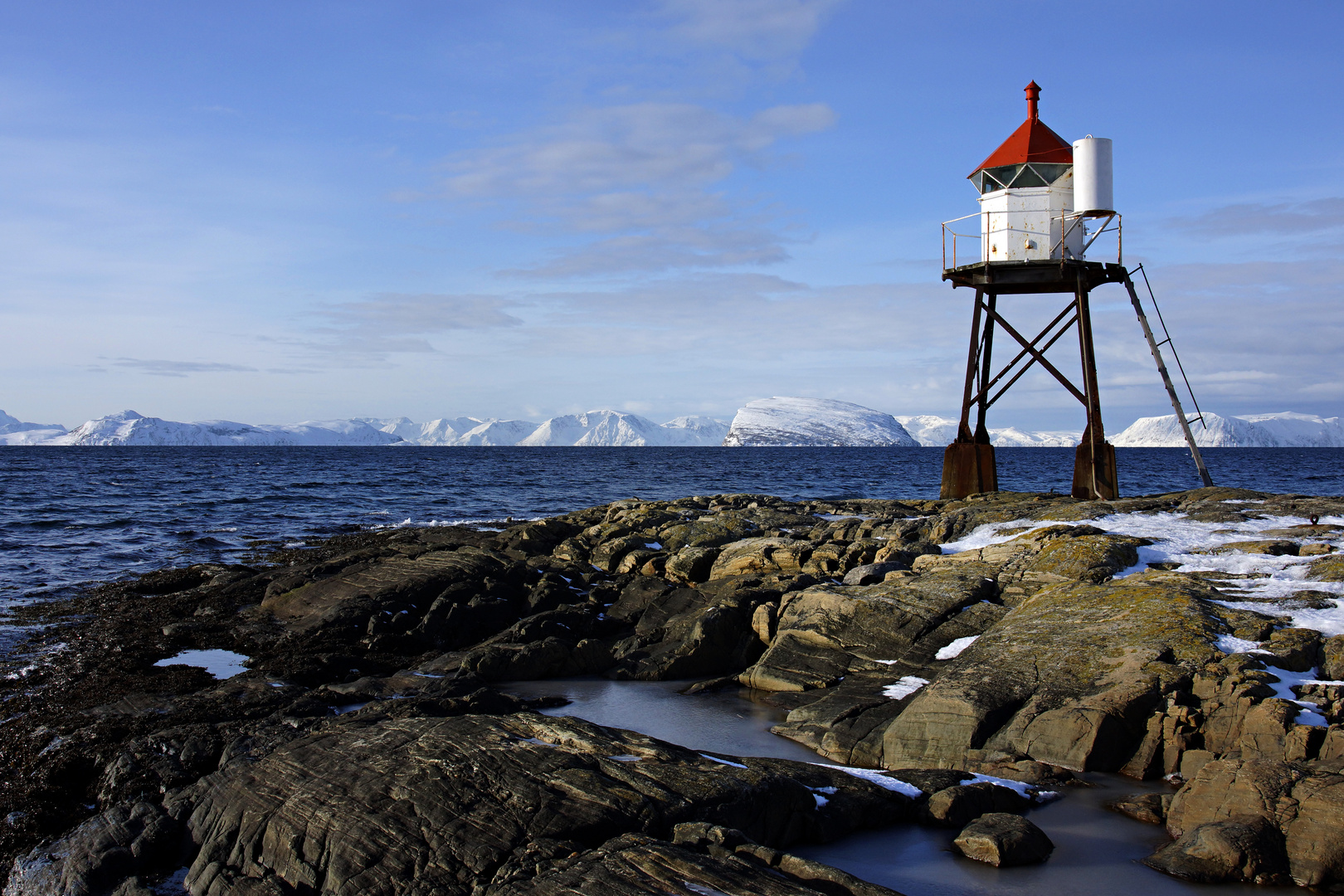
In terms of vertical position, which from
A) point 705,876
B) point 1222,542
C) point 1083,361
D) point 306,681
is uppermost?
point 1083,361

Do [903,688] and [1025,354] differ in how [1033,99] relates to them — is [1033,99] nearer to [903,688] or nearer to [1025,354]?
[1025,354]

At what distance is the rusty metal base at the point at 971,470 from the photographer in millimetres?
24594

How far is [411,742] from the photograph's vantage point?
7.82 metres

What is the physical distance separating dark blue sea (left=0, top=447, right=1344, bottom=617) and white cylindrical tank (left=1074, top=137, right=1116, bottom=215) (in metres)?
25.5

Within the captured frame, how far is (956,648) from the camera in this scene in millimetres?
12211

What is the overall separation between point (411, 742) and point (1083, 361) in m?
20.1

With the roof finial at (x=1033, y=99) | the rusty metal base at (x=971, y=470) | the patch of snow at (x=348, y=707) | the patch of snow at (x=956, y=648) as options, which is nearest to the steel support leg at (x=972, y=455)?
the rusty metal base at (x=971, y=470)

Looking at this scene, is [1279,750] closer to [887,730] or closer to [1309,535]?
[887,730]

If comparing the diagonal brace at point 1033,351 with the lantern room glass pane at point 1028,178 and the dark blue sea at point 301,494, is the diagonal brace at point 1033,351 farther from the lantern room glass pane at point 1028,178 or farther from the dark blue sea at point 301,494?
the dark blue sea at point 301,494

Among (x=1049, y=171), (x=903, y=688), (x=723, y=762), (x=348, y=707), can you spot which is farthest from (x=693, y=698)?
(x=1049, y=171)

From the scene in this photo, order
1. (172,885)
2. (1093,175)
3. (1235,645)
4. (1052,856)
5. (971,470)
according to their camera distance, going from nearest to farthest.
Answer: (172,885) < (1052,856) < (1235,645) < (1093,175) < (971,470)

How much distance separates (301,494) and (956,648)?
4690 centimetres

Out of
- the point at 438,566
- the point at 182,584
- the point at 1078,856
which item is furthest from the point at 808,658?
the point at 182,584

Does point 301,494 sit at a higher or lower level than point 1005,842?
higher
